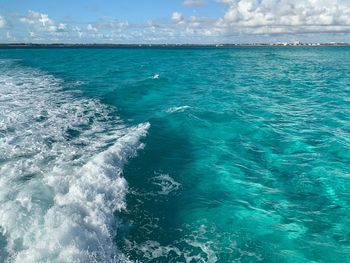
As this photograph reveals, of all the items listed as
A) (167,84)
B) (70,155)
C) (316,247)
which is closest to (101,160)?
(70,155)

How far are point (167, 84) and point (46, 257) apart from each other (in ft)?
86.9

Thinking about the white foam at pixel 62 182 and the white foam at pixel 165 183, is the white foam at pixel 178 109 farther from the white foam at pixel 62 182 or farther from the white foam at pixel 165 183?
the white foam at pixel 165 183

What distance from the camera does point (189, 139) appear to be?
15445 millimetres

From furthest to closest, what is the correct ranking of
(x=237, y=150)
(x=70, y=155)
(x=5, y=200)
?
(x=237, y=150)
(x=70, y=155)
(x=5, y=200)

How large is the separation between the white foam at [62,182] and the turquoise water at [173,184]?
0.12ft

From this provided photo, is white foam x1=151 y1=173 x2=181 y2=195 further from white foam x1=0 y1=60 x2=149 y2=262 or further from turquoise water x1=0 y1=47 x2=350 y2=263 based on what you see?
white foam x1=0 y1=60 x2=149 y2=262

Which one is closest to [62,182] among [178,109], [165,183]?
[165,183]

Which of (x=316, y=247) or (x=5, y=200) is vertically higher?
(x=5, y=200)

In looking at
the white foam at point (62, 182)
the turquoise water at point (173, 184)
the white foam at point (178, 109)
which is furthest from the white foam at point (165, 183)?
the white foam at point (178, 109)

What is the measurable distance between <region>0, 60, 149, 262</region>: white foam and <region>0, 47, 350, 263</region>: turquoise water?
0.04m

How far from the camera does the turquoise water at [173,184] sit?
732cm

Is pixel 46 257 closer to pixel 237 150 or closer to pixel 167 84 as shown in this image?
pixel 237 150

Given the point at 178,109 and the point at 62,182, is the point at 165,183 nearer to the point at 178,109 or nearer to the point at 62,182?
the point at 62,182

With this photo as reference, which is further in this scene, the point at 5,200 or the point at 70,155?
the point at 70,155
